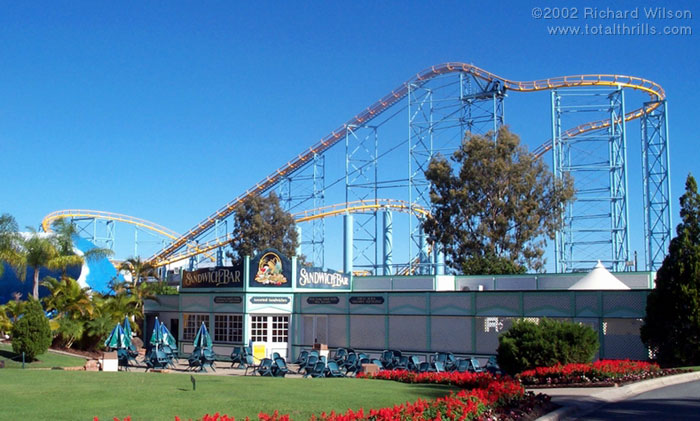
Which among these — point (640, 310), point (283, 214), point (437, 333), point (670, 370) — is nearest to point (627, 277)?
point (640, 310)

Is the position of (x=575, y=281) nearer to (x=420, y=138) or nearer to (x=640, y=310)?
(x=640, y=310)

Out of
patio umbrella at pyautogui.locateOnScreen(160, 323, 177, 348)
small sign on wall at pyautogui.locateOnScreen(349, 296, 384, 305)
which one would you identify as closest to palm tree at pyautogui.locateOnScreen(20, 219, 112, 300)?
patio umbrella at pyautogui.locateOnScreen(160, 323, 177, 348)

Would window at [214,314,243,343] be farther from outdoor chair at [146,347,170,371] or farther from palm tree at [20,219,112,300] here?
palm tree at [20,219,112,300]

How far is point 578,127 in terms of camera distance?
49.6 m

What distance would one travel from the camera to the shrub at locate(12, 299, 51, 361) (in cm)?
2416

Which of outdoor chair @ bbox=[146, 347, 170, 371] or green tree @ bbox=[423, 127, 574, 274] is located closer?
outdoor chair @ bbox=[146, 347, 170, 371]

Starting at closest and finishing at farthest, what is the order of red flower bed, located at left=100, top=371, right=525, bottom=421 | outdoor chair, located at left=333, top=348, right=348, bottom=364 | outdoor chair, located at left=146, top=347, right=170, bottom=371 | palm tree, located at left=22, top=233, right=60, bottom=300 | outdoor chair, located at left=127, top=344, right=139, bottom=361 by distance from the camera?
red flower bed, located at left=100, top=371, right=525, bottom=421, outdoor chair, located at left=146, top=347, right=170, bottom=371, outdoor chair, located at left=333, top=348, right=348, bottom=364, outdoor chair, located at left=127, top=344, right=139, bottom=361, palm tree, located at left=22, top=233, right=60, bottom=300

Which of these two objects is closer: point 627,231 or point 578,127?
point 627,231

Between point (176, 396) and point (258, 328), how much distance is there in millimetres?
17938

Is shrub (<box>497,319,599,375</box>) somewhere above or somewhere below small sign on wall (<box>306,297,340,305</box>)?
below

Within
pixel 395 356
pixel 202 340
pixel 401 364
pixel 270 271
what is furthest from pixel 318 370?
pixel 270 271

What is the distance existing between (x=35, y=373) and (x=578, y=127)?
4031 cm

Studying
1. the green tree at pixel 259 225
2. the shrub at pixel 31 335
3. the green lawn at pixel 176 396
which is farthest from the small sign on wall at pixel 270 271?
the green tree at pixel 259 225

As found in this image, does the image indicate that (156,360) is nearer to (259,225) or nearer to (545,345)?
(545,345)
